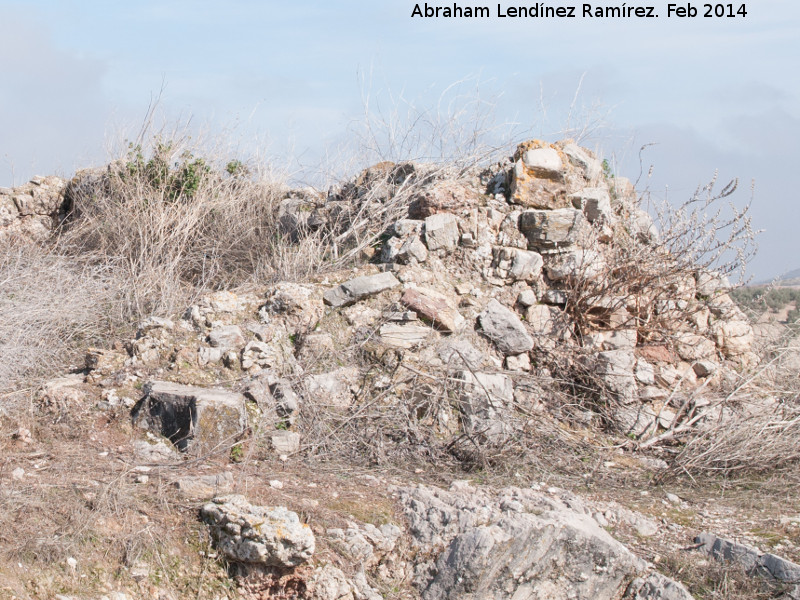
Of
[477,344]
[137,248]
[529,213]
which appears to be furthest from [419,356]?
[137,248]

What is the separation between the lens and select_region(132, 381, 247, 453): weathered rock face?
439 centimetres

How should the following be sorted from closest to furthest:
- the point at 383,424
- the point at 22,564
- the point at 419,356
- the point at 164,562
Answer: the point at 22,564 < the point at 164,562 < the point at 383,424 < the point at 419,356

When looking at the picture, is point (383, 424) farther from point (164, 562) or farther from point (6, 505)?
point (6, 505)

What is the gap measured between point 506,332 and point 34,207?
590 centimetres

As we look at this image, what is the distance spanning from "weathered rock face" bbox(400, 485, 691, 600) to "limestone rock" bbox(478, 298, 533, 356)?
2.16 m

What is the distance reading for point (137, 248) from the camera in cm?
726

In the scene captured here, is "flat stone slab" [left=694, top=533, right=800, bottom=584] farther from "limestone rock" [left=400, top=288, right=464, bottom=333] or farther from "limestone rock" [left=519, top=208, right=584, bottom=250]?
"limestone rock" [left=519, top=208, right=584, bottom=250]

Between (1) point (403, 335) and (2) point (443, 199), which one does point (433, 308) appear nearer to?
(1) point (403, 335)

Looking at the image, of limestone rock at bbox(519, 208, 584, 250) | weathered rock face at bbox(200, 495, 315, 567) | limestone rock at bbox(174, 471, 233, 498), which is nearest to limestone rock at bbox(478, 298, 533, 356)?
limestone rock at bbox(519, 208, 584, 250)

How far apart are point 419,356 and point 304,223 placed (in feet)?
8.57

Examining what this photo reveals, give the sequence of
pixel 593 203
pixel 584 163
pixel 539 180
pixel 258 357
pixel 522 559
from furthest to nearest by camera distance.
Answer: pixel 584 163
pixel 539 180
pixel 593 203
pixel 258 357
pixel 522 559

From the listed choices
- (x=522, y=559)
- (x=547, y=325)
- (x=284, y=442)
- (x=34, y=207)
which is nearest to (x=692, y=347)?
(x=547, y=325)

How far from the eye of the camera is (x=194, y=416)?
442 centimetres

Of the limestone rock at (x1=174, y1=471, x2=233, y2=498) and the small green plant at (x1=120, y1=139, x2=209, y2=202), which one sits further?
the small green plant at (x1=120, y1=139, x2=209, y2=202)
